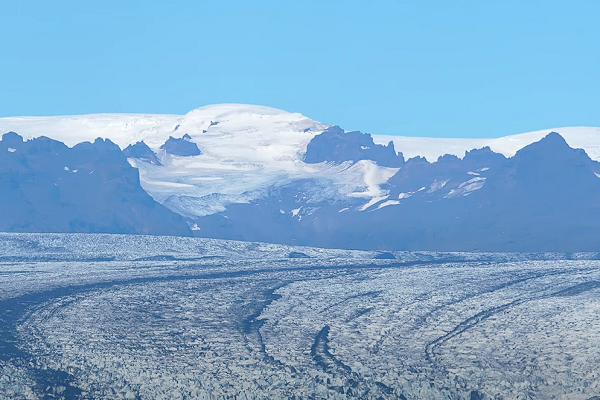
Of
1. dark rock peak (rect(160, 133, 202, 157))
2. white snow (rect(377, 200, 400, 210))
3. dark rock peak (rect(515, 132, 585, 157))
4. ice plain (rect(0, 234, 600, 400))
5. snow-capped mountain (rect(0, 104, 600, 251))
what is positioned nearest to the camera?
ice plain (rect(0, 234, 600, 400))

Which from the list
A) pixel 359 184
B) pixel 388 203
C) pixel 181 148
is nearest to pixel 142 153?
pixel 181 148

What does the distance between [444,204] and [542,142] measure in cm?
1033

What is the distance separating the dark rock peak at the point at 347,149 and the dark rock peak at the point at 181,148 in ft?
37.5

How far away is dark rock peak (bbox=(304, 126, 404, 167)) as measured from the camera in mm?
90312

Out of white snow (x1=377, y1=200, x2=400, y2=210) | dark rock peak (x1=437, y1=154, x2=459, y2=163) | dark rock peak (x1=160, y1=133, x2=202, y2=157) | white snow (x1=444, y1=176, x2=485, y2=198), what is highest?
dark rock peak (x1=160, y1=133, x2=202, y2=157)

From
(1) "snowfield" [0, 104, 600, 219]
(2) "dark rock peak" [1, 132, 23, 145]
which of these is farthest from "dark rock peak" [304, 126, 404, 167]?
(2) "dark rock peak" [1, 132, 23, 145]

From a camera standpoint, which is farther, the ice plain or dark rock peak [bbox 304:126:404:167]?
dark rock peak [bbox 304:126:404:167]

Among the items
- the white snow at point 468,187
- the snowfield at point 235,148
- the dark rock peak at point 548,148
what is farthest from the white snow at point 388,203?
the dark rock peak at point 548,148

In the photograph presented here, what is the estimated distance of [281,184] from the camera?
86.7m

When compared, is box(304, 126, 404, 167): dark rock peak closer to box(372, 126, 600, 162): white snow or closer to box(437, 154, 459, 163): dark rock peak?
box(437, 154, 459, 163): dark rock peak

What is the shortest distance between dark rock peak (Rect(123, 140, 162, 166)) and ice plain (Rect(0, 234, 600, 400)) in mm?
54610

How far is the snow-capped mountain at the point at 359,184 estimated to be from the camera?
72750 mm

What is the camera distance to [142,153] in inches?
3634

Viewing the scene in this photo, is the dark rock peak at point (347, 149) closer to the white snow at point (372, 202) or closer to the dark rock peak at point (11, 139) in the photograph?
the white snow at point (372, 202)
